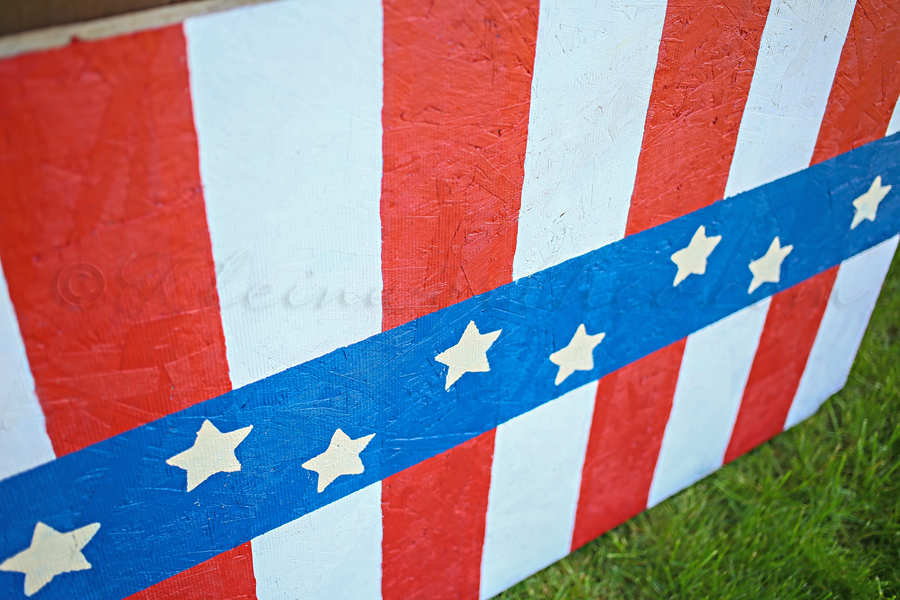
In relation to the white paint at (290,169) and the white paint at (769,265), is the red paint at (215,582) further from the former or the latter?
the white paint at (769,265)

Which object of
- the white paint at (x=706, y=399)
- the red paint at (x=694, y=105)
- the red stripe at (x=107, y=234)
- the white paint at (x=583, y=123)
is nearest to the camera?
the red stripe at (x=107, y=234)

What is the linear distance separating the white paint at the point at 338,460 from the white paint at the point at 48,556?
32cm

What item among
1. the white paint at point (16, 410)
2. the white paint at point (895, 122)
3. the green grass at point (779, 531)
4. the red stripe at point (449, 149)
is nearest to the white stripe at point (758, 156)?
the green grass at point (779, 531)

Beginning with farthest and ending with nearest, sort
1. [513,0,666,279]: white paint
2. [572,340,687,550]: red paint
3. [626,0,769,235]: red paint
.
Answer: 1. [572,340,687,550]: red paint
2. [626,0,769,235]: red paint
3. [513,0,666,279]: white paint

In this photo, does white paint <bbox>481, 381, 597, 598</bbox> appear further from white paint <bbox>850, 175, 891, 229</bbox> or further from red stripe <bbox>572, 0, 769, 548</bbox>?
white paint <bbox>850, 175, 891, 229</bbox>

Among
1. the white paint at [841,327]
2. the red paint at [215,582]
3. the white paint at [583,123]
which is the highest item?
the white paint at [583,123]

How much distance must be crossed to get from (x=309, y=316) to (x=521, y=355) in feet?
1.46

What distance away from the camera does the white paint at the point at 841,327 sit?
1927 millimetres

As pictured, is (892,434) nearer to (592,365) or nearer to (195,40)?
(592,365)

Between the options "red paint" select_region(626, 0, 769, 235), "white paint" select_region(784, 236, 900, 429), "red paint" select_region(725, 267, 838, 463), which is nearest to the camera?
"red paint" select_region(626, 0, 769, 235)

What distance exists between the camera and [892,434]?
212cm

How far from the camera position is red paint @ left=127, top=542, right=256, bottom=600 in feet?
3.77

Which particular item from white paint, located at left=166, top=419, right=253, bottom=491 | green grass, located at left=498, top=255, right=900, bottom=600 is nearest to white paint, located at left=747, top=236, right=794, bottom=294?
green grass, located at left=498, top=255, right=900, bottom=600

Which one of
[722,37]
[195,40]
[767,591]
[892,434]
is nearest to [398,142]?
[195,40]
